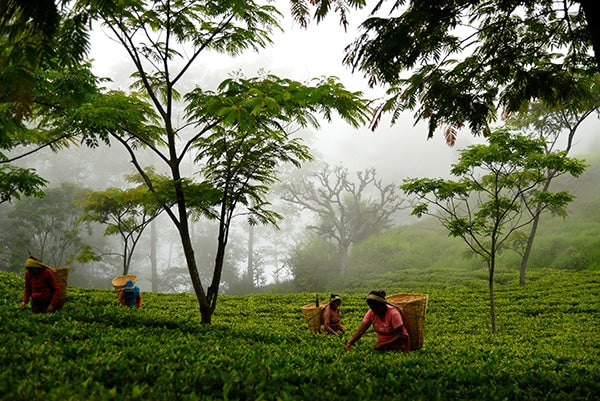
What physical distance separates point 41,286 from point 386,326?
21.6ft

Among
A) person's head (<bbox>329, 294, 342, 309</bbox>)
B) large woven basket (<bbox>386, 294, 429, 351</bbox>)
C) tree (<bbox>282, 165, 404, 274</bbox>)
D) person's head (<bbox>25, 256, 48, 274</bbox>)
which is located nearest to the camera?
large woven basket (<bbox>386, 294, 429, 351</bbox>)

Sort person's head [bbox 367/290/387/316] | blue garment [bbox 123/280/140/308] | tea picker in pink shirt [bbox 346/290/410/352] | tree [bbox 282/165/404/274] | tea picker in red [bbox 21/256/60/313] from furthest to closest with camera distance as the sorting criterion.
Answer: tree [bbox 282/165/404/274], blue garment [bbox 123/280/140/308], tea picker in red [bbox 21/256/60/313], tea picker in pink shirt [bbox 346/290/410/352], person's head [bbox 367/290/387/316]

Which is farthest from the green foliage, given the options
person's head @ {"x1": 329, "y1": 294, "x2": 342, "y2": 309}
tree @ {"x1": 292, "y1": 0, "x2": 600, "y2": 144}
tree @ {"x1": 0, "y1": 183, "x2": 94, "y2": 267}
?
tree @ {"x1": 0, "y1": 183, "x2": 94, "y2": 267}

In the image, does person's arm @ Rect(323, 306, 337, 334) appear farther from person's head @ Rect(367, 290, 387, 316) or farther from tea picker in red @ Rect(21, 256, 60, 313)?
tea picker in red @ Rect(21, 256, 60, 313)

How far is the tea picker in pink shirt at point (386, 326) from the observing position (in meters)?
5.29

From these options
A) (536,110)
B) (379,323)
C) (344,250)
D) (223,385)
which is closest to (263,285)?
(344,250)

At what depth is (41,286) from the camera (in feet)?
22.6

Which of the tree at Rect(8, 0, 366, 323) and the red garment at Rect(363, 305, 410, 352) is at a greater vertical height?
the tree at Rect(8, 0, 366, 323)

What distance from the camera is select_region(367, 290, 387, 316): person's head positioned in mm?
5156

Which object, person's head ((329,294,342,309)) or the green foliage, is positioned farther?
person's head ((329,294,342,309))

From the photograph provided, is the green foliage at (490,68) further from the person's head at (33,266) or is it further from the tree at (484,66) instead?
the person's head at (33,266)

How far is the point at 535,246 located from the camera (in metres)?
24.4

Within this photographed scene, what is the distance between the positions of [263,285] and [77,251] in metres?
17.2

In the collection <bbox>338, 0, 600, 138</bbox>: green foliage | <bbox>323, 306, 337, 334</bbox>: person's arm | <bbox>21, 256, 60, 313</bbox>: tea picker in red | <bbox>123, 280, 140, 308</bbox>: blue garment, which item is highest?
<bbox>338, 0, 600, 138</bbox>: green foliage
